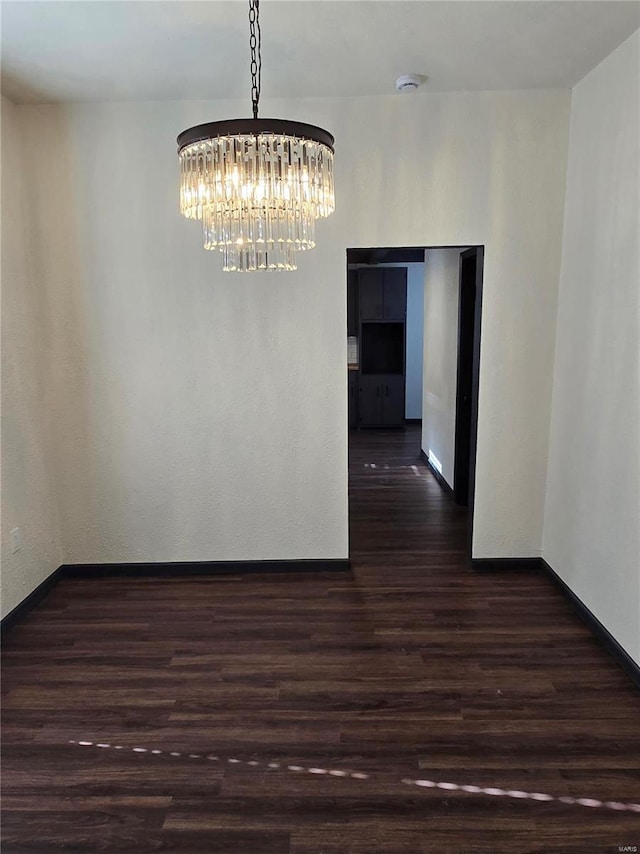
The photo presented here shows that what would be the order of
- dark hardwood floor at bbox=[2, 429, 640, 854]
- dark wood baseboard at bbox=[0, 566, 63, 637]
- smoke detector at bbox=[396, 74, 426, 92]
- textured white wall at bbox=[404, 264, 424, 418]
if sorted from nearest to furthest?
dark hardwood floor at bbox=[2, 429, 640, 854], smoke detector at bbox=[396, 74, 426, 92], dark wood baseboard at bbox=[0, 566, 63, 637], textured white wall at bbox=[404, 264, 424, 418]

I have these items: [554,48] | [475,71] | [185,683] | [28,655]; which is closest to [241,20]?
[475,71]

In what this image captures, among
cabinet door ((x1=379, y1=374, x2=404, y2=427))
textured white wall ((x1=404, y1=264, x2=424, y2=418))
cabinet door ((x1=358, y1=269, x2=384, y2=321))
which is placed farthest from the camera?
textured white wall ((x1=404, y1=264, x2=424, y2=418))

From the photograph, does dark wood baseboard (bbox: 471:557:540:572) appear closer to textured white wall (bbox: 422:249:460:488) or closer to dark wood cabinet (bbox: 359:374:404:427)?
textured white wall (bbox: 422:249:460:488)

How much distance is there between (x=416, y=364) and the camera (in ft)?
29.8

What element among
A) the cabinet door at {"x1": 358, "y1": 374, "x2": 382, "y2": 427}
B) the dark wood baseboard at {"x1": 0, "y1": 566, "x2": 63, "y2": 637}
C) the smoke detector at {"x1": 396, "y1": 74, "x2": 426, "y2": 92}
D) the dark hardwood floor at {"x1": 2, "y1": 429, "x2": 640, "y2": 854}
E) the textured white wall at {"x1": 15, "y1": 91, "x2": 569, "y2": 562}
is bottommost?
the dark hardwood floor at {"x1": 2, "y1": 429, "x2": 640, "y2": 854}

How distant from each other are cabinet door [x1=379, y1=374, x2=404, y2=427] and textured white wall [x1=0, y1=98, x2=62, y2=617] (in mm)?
5466

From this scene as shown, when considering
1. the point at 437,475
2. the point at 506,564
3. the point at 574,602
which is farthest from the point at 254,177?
the point at 437,475

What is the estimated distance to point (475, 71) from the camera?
312cm

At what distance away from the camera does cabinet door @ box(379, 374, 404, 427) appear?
846cm

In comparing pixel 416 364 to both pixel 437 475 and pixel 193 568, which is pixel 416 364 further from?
pixel 193 568

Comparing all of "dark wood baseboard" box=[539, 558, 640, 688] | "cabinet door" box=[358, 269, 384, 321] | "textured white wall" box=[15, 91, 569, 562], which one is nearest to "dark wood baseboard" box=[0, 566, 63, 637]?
"textured white wall" box=[15, 91, 569, 562]

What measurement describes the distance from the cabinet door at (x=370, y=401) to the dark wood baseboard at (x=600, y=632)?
4.88 meters

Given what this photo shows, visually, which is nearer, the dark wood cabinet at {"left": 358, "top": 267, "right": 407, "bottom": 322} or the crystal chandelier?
the crystal chandelier

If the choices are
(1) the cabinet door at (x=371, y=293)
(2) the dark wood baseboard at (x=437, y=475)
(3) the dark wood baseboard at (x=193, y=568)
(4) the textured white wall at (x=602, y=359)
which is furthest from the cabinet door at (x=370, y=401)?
(4) the textured white wall at (x=602, y=359)
